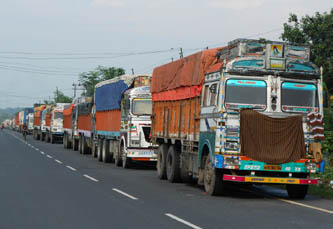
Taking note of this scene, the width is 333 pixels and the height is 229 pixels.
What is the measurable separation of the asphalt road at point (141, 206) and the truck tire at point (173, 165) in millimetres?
272

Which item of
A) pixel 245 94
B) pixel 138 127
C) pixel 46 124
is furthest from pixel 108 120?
pixel 46 124

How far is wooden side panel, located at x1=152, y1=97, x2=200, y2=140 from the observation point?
17.1 metres

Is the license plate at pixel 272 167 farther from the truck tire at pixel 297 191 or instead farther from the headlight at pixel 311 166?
the truck tire at pixel 297 191

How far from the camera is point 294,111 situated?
589 inches

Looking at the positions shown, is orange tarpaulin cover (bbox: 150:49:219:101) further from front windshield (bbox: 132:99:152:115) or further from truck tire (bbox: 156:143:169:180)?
front windshield (bbox: 132:99:152:115)

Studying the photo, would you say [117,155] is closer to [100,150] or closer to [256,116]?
[100,150]

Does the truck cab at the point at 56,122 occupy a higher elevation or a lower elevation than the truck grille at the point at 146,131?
higher

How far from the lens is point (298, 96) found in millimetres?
15078

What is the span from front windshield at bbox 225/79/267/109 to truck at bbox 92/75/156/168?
9998 millimetres

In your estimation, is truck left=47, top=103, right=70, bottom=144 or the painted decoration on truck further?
truck left=47, top=103, right=70, bottom=144

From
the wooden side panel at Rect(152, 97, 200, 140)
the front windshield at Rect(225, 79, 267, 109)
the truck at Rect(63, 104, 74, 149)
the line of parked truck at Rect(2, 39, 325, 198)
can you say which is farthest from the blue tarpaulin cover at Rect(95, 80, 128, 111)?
the front windshield at Rect(225, 79, 267, 109)

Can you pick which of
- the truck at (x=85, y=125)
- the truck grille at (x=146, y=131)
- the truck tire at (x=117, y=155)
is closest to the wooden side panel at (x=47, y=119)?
the truck at (x=85, y=125)

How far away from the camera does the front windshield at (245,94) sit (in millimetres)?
14703

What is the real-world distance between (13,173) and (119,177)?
3353 mm
